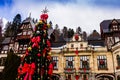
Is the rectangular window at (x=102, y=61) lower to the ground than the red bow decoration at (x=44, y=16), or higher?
lower

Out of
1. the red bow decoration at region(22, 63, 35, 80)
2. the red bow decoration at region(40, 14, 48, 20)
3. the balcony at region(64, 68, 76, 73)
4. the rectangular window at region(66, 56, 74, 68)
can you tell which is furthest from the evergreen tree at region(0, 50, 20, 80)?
the red bow decoration at region(40, 14, 48, 20)

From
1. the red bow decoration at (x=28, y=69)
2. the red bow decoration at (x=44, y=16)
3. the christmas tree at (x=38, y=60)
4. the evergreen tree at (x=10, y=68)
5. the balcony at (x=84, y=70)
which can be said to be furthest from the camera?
the balcony at (x=84, y=70)

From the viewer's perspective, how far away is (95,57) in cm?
2706

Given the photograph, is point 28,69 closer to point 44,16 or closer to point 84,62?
point 44,16

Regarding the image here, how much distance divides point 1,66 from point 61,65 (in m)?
10.5

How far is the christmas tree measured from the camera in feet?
43.4

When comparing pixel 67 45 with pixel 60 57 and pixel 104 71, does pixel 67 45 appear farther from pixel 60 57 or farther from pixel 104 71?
pixel 104 71

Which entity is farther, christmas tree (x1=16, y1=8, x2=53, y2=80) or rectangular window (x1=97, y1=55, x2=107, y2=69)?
rectangular window (x1=97, y1=55, x2=107, y2=69)

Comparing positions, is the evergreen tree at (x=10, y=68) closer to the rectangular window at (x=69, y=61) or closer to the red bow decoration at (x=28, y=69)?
the rectangular window at (x=69, y=61)

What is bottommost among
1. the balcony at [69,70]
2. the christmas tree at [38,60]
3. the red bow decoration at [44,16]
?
the balcony at [69,70]

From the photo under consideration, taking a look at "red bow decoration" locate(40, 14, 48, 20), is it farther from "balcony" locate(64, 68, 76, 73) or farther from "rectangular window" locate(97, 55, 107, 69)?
"rectangular window" locate(97, 55, 107, 69)

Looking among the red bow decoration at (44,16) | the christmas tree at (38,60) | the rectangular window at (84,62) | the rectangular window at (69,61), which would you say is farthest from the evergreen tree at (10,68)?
the red bow decoration at (44,16)

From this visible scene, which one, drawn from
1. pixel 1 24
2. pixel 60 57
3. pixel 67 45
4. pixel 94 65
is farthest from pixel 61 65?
pixel 1 24

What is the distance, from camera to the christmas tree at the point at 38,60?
13219 millimetres
